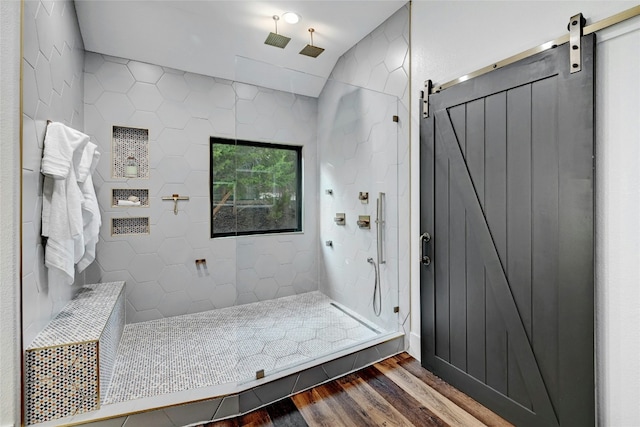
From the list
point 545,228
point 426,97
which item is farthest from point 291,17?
point 545,228

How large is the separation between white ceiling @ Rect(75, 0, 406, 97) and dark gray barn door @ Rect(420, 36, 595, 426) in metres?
1.11

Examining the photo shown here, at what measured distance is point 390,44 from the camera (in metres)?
2.36

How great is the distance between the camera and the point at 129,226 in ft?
8.82

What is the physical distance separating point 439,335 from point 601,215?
1144 mm

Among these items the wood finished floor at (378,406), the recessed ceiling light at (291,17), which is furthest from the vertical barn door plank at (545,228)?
the recessed ceiling light at (291,17)

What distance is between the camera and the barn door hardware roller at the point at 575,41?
4.09ft

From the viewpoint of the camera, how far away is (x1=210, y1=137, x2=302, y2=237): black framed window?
230cm

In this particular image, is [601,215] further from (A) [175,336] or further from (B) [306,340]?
(A) [175,336]

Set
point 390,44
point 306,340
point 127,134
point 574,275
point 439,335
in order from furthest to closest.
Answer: point 127,134
point 390,44
point 306,340
point 439,335
point 574,275

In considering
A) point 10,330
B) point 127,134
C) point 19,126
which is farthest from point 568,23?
point 127,134

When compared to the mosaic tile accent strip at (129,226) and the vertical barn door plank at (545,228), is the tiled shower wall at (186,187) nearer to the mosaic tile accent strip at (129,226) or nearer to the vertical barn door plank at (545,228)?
the mosaic tile accent strip at (129,226)

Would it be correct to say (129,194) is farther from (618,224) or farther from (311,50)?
(618,224)

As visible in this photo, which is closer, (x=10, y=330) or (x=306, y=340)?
(x=10, y=330)

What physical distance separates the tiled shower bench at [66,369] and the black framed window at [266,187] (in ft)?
3.57
